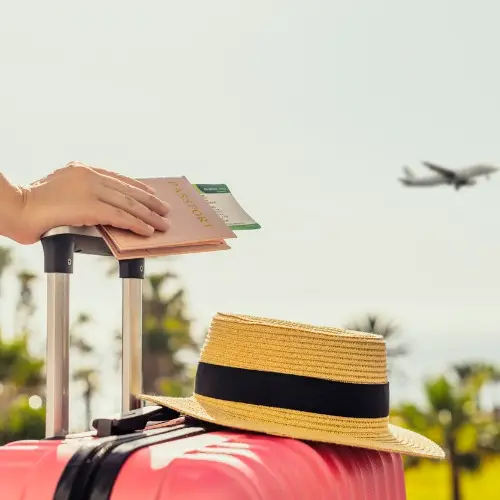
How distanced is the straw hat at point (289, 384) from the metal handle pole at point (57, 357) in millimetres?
123

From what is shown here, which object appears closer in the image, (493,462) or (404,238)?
(493,462)

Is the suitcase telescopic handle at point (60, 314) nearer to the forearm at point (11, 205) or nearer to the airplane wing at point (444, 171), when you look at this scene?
the forearm at point (11, 205)

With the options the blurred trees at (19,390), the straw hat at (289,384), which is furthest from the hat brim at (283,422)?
the blurred trees at (19,390)

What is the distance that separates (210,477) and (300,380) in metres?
0.31

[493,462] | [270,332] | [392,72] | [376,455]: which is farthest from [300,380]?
[392,72]

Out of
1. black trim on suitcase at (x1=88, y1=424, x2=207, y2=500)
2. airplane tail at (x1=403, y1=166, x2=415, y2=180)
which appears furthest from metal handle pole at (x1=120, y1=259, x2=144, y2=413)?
airplane tail at (x1=403, y1=166, x2=415, y2=180)

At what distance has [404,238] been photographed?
43188 millimetres

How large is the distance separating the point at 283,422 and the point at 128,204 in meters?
0.37

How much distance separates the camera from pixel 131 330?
1541 millimetres

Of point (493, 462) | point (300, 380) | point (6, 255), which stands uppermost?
point (6, 255)

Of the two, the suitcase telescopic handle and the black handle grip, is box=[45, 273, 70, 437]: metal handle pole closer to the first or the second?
the suitcase telescopic handle

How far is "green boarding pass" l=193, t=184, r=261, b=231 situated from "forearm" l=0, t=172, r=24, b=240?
1.03 ft

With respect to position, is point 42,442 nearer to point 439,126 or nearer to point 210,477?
point 210,477

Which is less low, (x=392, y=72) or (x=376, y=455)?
(x=392, y=72)
